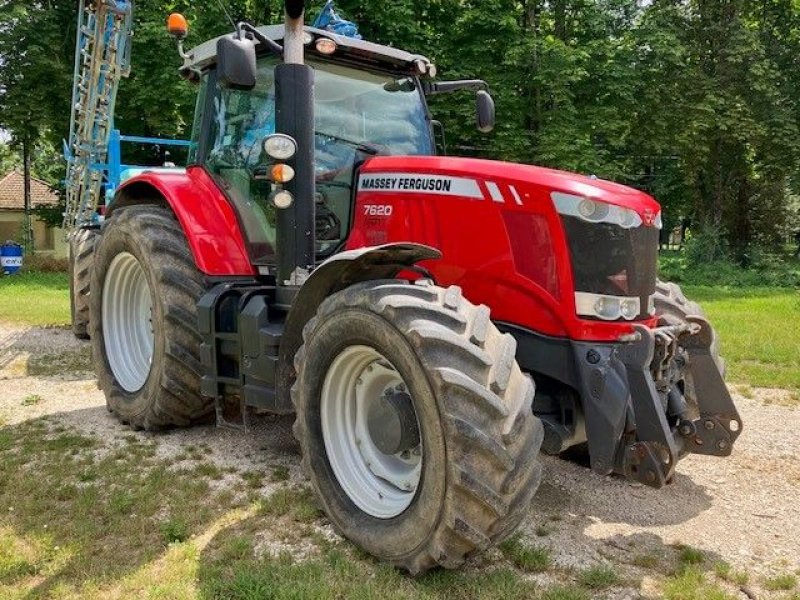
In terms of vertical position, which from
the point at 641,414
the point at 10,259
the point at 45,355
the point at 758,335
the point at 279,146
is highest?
the point at 279,146

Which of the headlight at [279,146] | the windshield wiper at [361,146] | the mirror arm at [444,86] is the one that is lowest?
the headlight at [279,146]

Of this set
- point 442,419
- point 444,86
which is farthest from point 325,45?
point 442,419

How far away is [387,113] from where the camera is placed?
4.61 metres

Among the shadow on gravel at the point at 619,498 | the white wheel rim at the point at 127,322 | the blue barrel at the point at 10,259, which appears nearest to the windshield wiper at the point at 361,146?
the white wheel rim at the point at 127,322

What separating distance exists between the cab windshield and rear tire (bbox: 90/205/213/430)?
0.49 metres

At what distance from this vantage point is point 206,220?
470cm

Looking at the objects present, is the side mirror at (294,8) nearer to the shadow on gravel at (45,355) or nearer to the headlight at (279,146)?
the headlight at (279,146)

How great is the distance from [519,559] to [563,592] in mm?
311

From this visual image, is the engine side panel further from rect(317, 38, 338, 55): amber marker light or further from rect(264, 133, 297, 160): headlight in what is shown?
rect(317, 38, 338, 55): amber marker light

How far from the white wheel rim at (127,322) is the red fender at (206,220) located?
745mm

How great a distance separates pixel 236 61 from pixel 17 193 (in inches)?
1520

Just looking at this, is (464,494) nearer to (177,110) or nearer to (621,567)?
(621,567)

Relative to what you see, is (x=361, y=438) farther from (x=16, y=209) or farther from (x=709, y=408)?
(x=16, y=209)

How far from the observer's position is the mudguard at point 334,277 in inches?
127
